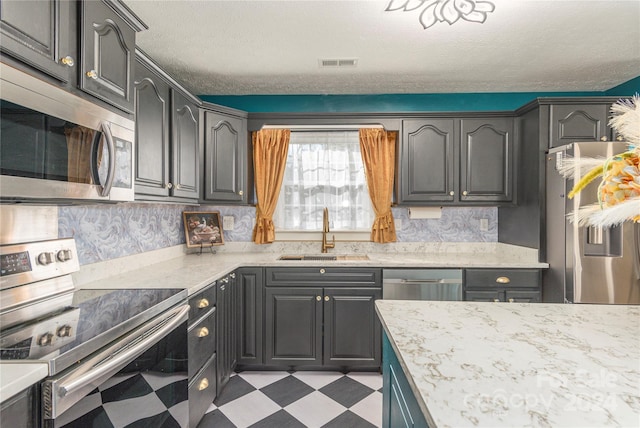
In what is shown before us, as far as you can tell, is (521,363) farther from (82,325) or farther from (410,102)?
(410,102)

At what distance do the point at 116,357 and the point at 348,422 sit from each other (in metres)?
1.48

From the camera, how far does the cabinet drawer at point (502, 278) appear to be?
8.44 feet

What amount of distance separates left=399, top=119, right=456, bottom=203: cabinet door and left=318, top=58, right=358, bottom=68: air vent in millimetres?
727

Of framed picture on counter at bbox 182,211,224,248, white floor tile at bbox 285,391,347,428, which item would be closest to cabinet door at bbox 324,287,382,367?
white floor tile at bbox 285,391,347,428

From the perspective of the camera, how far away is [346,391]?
2.36 metres

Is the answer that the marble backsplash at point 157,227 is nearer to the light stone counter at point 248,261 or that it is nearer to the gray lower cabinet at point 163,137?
the light stone counter at point 248,261

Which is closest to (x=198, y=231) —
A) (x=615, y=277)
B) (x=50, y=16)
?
(x=50, y=16)

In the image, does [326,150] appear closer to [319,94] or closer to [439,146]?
[319,94]

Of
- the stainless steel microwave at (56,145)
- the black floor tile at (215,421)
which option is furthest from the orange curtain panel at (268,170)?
the stainless steel microwave at (56,145)

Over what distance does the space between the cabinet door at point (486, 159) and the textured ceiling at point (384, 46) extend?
1.39 feet

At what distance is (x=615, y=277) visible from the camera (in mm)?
2242

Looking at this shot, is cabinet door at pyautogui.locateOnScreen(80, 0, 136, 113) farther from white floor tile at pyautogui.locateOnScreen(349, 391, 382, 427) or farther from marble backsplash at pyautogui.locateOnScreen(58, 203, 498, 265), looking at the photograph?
white floor tile at pyautogui.locateOnScreen(349, 391, 382, 427)

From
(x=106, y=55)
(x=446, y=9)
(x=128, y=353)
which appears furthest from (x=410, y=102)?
(x=128, y=353)

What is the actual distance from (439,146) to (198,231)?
229 centimetres
